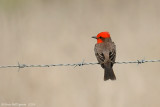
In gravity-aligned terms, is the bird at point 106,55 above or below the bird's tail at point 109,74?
above

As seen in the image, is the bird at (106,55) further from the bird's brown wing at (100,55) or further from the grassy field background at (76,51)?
the grassy field background at (76,51)

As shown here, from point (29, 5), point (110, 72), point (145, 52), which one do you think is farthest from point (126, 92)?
point (29, 5)

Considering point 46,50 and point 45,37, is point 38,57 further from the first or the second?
point 45,37

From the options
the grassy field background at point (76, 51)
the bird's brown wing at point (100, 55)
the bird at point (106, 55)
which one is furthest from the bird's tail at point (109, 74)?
the grassy field background at point (76, 51)

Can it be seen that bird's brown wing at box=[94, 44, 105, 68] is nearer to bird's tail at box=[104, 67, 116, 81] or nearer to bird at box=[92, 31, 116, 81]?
bird at box=[92, 31, 116, 81]

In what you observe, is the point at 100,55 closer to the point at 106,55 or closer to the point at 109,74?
the point at 106,55

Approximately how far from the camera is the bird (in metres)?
8.79

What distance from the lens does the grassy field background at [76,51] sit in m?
8.80

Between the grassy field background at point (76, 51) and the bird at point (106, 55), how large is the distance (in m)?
0.31

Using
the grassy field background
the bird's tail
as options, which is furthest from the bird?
the grassy field background

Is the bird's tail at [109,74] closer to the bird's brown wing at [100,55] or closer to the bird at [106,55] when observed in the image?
the bird at [106,55]

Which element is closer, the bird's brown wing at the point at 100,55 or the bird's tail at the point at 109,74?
the bird's tail at the point at 109,74

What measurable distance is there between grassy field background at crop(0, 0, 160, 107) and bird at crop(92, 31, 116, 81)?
1.00 feet

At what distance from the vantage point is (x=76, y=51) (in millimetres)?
9602
